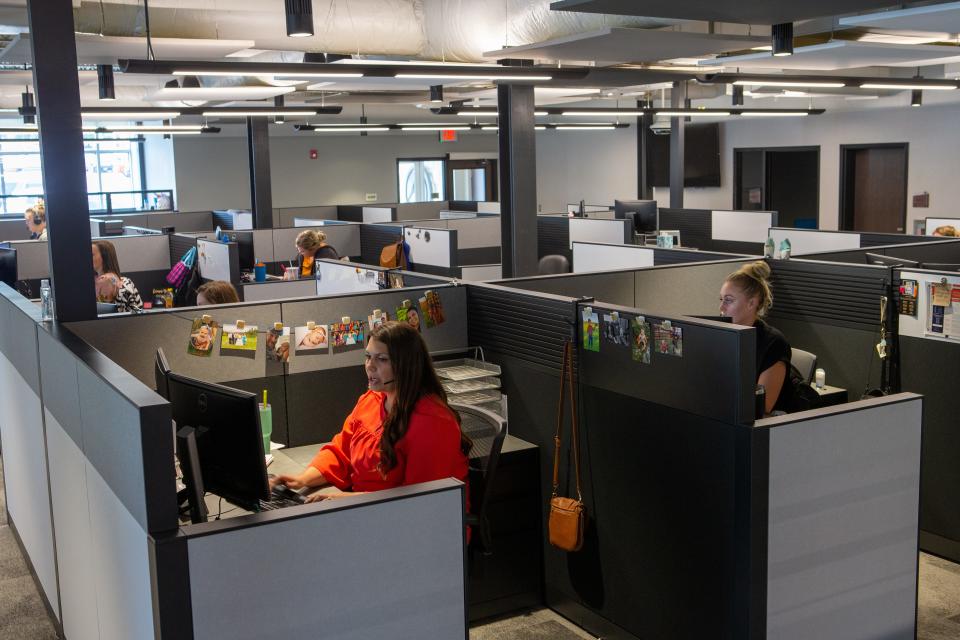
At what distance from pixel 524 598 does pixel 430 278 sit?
146cm

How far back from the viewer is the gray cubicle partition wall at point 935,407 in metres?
3.83

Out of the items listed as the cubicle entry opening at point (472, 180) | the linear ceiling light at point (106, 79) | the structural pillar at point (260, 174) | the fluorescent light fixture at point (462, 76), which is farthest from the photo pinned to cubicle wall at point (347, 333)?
the cubicle entry opening at point (472, 180)

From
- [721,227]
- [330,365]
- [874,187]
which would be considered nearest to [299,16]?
[330,365]

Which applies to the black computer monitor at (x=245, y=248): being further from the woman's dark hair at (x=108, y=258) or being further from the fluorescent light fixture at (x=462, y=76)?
the fluorescent light fixture at (x=462, y=76)

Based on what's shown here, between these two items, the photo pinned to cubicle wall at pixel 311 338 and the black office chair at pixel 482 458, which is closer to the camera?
the black office chair at pixel 482 458

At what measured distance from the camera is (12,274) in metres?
6.11

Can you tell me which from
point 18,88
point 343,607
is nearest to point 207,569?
point 343,607

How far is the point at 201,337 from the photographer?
3.46 m

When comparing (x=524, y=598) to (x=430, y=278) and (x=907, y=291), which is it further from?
(x=907, y=291)

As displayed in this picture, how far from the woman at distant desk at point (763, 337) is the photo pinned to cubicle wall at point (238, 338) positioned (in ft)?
5.91

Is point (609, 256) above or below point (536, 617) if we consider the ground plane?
above

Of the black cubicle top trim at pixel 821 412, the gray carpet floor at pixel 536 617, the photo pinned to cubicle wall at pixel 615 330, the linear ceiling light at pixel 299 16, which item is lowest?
the gray carpet floor at pixel 536 617

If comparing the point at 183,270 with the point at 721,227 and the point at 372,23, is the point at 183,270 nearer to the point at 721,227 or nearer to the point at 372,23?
the point at 372,23

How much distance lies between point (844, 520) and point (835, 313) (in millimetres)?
1731
